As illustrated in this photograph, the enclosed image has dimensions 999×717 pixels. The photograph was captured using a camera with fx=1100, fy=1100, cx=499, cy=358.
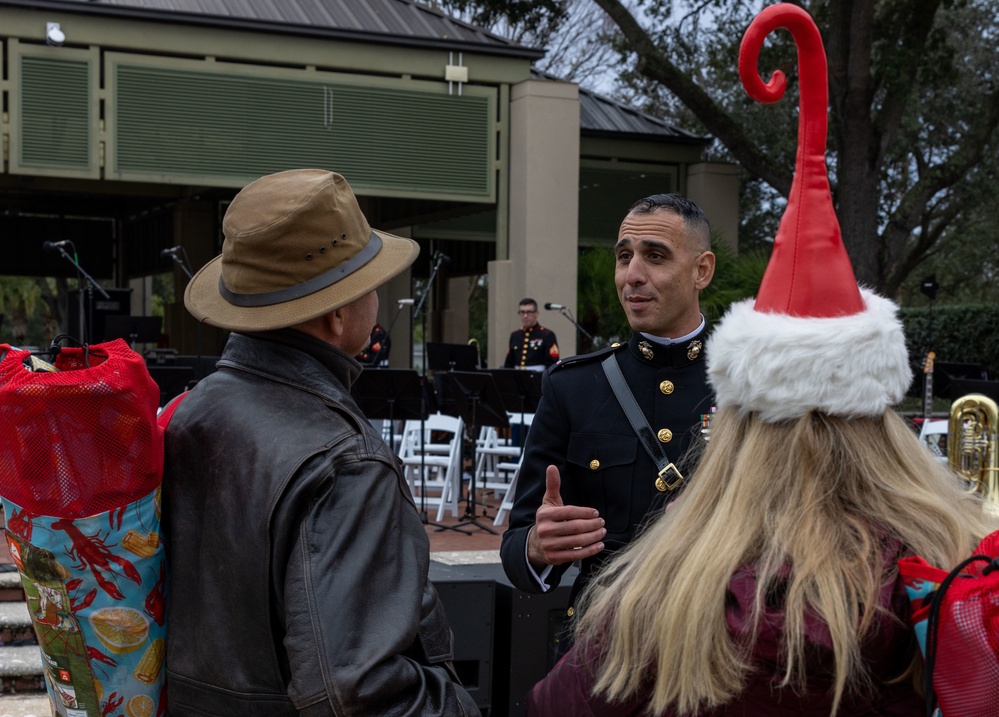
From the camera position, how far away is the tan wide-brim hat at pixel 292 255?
2.07 m

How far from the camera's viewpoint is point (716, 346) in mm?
1852

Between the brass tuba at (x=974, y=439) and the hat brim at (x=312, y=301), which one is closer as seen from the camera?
the hat brim at (x=312, y=301)

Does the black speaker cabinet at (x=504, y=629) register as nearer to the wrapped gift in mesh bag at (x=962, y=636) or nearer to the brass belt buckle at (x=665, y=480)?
the brass belt buckle at (x=665, y=480)

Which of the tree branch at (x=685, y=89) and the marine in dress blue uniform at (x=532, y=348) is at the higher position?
the tree branch at (x=685, y=89)

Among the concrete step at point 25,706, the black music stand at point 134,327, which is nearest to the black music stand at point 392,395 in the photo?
the concrete step at point 25,706

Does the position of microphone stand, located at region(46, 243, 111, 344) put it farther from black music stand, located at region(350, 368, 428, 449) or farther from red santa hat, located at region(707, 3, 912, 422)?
red santa hat, located at region(707, 3, 912, 422)

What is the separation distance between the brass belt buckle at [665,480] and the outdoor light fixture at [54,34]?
1348 centimetres

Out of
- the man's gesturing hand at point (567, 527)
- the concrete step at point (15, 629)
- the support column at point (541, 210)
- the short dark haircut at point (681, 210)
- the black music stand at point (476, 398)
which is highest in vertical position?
the support column at point (541, 210)

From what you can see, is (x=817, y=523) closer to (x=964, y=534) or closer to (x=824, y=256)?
(x=964, y=534)

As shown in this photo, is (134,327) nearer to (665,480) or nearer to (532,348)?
(532,348)

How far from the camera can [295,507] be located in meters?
1.90

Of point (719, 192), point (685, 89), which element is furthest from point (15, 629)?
point (719, 192)

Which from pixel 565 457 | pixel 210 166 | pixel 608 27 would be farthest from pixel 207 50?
pixel 608 27

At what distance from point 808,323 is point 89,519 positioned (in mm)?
1261
